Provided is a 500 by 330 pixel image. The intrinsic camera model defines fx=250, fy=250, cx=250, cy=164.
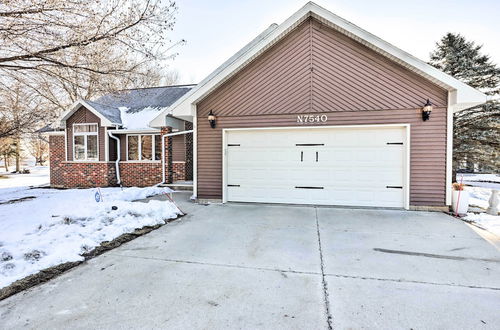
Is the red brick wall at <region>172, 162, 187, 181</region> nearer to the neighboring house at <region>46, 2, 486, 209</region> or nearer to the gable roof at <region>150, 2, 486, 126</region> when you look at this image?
the neighboring house at <region>46, 2, 486, 209</region>

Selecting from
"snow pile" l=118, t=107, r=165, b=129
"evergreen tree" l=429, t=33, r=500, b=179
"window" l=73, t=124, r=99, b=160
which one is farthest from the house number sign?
"evergreen tree" l=429, t=33, r=500, b=179

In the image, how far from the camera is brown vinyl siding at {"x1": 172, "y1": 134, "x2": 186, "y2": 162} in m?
10.6

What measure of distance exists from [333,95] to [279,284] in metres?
5.16

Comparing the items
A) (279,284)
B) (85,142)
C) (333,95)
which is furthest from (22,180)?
(279,284)

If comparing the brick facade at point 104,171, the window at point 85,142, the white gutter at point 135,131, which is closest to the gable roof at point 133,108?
the white gutter at point 135,131

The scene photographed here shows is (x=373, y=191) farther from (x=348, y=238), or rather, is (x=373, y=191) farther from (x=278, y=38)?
(x=278, y=38)

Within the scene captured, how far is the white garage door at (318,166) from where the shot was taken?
6328 millimetres

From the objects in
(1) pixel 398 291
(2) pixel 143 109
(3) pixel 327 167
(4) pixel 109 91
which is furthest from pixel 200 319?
(2) pixel 143 109

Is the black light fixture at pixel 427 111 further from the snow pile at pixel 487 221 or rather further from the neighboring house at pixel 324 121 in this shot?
the snow pile at pixel 487 221

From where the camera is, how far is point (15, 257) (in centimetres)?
320

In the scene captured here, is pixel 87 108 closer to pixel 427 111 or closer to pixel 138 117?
pixel 138 117

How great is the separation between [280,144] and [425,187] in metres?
3.72

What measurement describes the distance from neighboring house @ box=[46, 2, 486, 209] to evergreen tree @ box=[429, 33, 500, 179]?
959 centimetres

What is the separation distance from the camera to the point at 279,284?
8.89 ft
